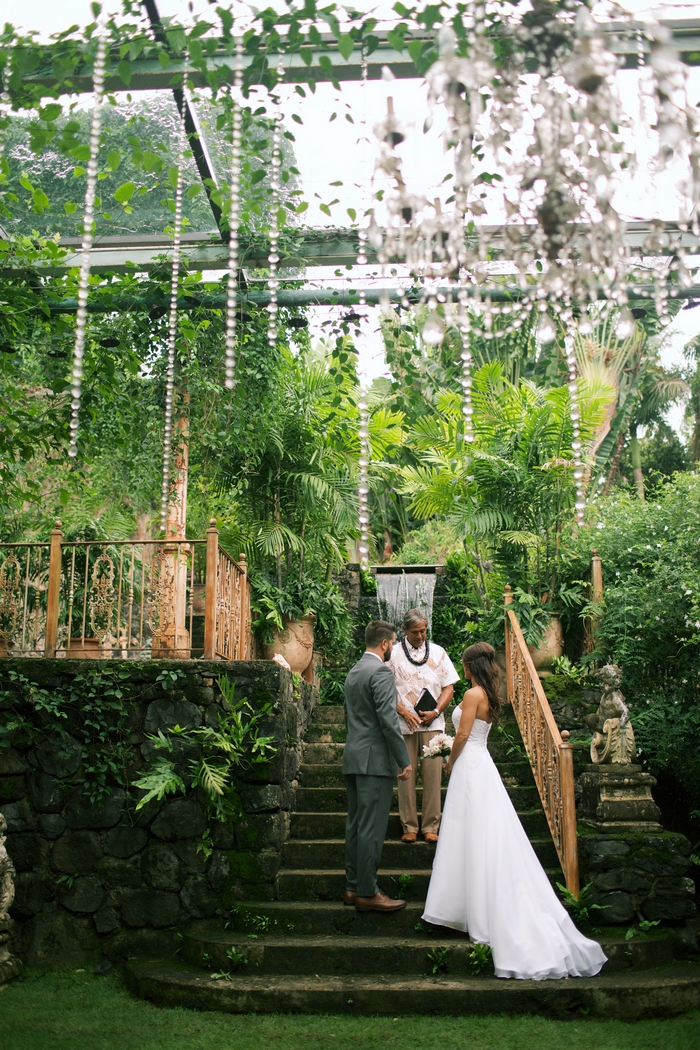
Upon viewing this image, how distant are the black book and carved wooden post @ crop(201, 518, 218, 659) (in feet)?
4.85

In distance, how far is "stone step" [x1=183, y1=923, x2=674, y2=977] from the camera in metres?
5.11

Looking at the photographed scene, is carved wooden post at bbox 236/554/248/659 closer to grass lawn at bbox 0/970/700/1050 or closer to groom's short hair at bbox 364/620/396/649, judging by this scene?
groom's short hair at bbox 364/620/396/649

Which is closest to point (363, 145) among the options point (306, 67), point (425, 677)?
point (306, 67)

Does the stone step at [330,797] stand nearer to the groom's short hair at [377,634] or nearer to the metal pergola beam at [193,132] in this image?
the groom's short hair at [377,634]

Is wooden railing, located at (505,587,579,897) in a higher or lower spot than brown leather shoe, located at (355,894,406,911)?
higher

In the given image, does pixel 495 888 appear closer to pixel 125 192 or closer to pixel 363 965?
pixel 363 965

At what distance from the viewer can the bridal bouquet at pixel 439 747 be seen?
20.1 ft

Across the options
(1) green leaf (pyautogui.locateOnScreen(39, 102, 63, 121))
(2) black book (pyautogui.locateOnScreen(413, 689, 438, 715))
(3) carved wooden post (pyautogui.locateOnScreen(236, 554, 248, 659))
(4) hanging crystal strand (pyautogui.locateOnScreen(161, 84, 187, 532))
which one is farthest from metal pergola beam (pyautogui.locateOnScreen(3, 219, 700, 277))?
(2) black book (pyautogui.locateOnScreen(413, 689, 438, 715))

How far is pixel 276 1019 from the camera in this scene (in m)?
4.71

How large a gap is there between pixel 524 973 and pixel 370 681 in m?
1.72

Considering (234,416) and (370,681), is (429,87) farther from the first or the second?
(234,416)

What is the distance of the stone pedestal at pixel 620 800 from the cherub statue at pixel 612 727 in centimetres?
10

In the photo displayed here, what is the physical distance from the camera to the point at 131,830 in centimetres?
633

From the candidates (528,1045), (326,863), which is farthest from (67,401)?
(528,1045)
